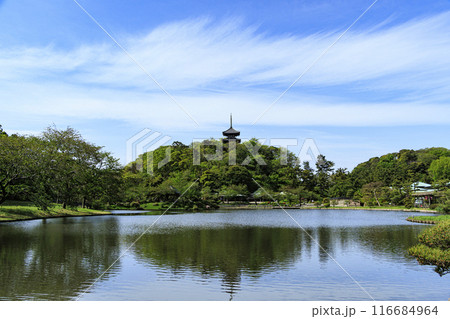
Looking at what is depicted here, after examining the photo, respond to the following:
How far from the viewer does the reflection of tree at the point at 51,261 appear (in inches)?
309

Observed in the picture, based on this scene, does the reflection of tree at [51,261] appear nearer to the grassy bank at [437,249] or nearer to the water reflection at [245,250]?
the water reflection at [245,250]

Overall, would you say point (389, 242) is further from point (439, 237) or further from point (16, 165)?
point (16, 165)

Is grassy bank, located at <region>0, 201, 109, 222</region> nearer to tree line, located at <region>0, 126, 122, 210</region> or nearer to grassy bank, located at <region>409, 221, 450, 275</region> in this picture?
tree line, located at <region>0, 126, 122, 210</region>

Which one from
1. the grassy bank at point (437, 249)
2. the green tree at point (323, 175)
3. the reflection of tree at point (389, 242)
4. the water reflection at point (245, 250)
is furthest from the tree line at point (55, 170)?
the green tree at point (323, 175)

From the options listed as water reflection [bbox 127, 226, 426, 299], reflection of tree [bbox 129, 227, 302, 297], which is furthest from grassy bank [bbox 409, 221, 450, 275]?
reflection of tree [bbox 129, 227, 302, 297]

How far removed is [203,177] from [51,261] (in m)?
39.0

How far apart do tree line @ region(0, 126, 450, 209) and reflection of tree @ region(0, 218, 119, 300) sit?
27.2 feet

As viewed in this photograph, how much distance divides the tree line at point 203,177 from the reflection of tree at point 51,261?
8.28m

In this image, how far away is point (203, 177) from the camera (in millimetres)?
49781

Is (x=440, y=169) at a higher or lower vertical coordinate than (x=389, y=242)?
higher

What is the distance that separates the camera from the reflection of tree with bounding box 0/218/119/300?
7.86m

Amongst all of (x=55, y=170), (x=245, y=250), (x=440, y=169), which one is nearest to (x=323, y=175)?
(x=440, y=169)

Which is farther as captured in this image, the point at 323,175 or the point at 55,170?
the point at 323,175
